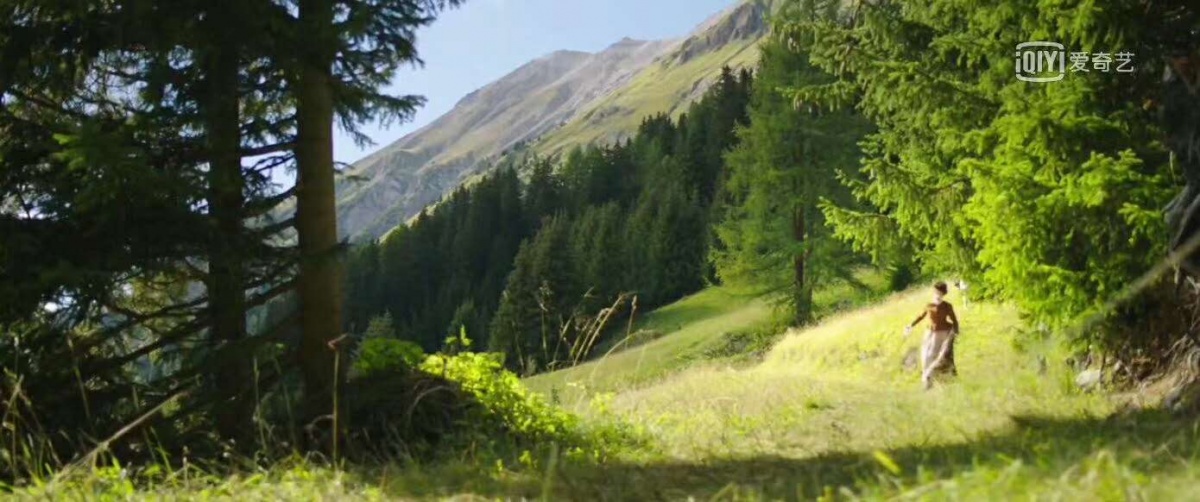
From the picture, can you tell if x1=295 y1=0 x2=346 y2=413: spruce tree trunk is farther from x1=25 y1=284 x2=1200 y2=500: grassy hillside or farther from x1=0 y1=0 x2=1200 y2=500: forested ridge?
x1=25 y1=284 x2=1200 y2=500: grassy hillside

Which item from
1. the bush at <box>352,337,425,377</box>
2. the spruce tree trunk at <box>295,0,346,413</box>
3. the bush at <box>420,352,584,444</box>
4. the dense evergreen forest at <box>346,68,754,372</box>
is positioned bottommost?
the dense evergreen forest at <box>346,68,754,372</box>

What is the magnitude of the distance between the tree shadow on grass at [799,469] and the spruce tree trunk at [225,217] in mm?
2753

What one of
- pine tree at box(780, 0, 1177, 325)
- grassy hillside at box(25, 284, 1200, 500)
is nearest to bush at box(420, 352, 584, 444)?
grassy hillside at box(25, 284, 1200, 500)

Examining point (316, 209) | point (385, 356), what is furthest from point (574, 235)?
point (385, 356)

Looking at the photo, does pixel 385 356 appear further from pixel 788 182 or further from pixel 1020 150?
pixel 788 182

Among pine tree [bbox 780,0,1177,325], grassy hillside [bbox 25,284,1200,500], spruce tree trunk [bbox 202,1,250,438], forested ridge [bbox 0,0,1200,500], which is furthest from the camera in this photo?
pine tree [bbox 780,0,1177,325]

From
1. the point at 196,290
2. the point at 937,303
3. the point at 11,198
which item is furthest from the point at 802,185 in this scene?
the point at 11,198

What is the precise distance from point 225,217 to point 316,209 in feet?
2.44

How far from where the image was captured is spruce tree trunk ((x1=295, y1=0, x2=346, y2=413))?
698 centimetres

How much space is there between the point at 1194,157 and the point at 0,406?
29.8 feet

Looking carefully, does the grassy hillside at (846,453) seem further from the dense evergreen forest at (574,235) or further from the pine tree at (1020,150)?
the dense evergreen forest at (574,235)
